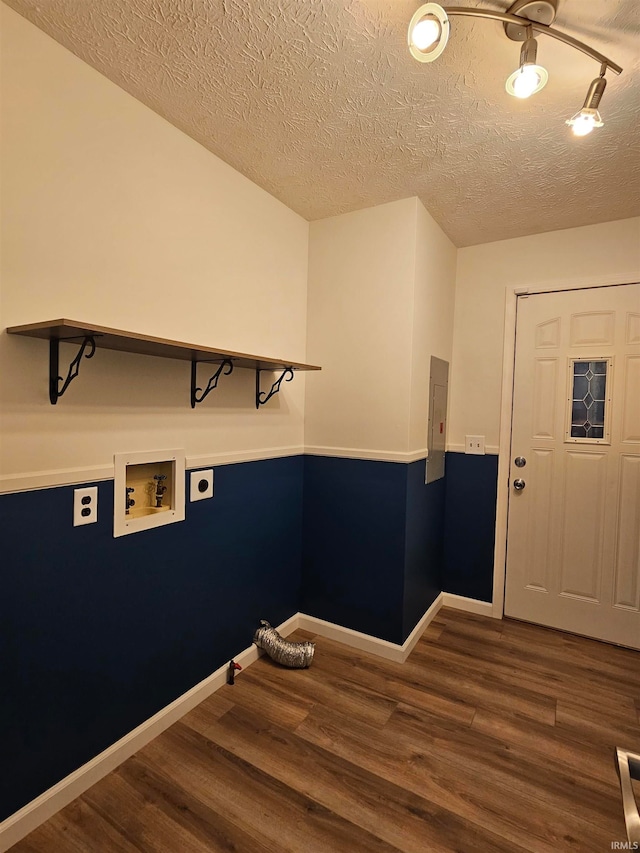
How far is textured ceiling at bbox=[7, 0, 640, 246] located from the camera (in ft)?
4.19

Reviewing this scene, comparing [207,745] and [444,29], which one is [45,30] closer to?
[444,29]

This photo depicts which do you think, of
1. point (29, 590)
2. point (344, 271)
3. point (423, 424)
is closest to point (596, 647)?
point (423, 424)

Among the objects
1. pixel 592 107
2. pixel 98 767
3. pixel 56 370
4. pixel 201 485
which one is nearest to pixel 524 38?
pixel 592 107

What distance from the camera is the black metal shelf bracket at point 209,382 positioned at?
1911 mm

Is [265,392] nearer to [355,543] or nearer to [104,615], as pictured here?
[355,543]

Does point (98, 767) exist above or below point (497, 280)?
below

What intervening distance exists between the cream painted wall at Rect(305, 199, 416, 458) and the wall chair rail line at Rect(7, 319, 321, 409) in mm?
612

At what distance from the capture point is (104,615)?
159 centimetres

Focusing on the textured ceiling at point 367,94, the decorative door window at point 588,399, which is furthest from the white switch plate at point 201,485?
the decorative door window at point 588,399

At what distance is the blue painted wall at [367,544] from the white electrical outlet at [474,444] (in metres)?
0.49

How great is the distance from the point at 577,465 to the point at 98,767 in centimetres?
287

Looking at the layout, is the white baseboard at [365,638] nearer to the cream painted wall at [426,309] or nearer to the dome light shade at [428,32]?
the cream painted wall at [426,309]

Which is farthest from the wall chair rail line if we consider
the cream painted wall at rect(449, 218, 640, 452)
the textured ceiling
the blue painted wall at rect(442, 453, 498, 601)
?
the blue painted wall at rect(442, 453, 498, 601)

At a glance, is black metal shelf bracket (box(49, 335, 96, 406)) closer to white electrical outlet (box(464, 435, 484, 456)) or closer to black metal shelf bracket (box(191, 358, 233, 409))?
black metal shelf bracket (box(191, 358, 233, 409))
